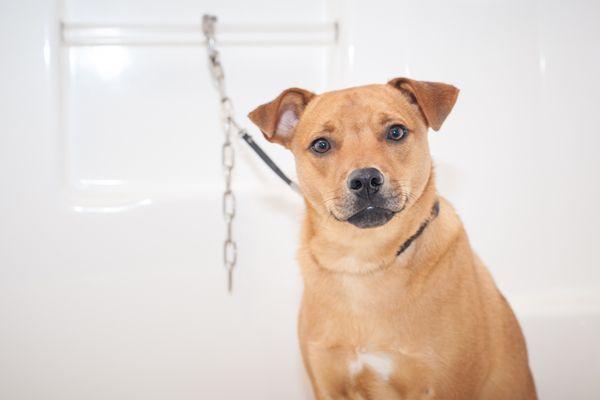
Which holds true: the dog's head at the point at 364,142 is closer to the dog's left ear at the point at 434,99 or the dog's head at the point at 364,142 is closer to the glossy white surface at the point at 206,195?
the dog's left ear at the point at 434,99

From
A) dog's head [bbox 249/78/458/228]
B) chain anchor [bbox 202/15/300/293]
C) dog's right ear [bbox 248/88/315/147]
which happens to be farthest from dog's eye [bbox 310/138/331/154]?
chain anchor [bbox 202/15/300/293]

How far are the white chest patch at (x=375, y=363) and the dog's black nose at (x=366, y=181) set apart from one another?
0.42m

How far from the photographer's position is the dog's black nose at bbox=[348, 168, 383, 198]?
143cm

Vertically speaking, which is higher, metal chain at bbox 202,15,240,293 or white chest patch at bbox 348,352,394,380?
metal chain at bbox 202,15,240,293

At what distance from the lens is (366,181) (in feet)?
4.70

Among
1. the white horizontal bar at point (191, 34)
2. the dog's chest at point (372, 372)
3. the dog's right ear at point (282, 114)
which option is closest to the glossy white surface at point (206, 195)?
the white horizontal bar at point (191, 34)

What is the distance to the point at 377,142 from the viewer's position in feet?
5.16

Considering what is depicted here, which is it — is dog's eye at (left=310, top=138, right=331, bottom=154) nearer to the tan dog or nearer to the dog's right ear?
the tan dog

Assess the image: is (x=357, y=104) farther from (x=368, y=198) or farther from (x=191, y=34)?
(x=191, y=34)

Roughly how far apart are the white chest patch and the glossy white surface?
786 millimetres

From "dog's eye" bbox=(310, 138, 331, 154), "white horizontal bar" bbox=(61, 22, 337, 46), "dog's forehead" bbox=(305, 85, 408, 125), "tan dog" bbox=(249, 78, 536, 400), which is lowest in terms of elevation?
"tan dog" bbox=(249, 78, 536, 400)

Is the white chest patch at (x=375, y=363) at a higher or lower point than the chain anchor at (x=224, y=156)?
lower

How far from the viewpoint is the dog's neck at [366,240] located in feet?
5.27

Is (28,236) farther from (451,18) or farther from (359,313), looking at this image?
(451,18)
